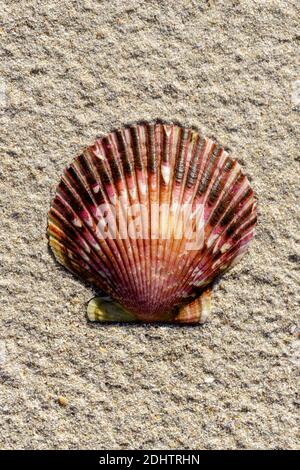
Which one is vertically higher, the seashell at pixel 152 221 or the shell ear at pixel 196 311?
the seashell at pixel 152 221

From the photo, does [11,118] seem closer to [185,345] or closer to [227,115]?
[227,115]

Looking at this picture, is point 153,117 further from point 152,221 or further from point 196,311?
point 196,311

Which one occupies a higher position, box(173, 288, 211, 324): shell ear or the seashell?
the seashell

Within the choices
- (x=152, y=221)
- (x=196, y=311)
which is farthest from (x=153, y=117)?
(x=196, y=311)
